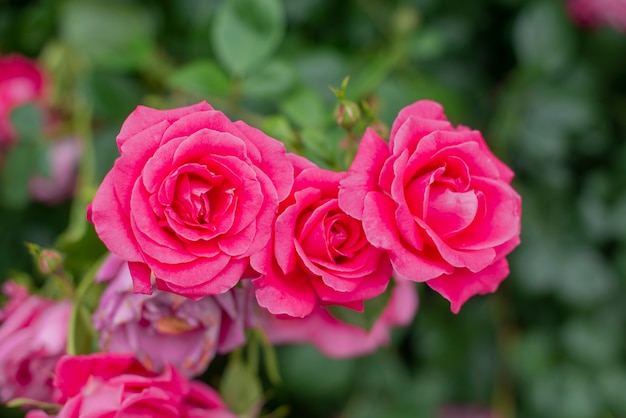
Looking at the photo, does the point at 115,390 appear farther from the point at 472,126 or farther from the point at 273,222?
the point at 472,126

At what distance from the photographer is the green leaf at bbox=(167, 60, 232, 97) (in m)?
0.65

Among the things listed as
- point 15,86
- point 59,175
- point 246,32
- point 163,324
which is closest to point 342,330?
point 163,324

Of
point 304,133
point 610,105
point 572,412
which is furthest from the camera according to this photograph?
point 610,105

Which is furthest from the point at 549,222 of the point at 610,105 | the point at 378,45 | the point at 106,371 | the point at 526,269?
the point at 106,371

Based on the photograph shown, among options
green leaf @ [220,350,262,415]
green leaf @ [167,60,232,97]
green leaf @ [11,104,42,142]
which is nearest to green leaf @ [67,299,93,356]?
green leaf @ [220,350,262,415]

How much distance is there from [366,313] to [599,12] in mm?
613

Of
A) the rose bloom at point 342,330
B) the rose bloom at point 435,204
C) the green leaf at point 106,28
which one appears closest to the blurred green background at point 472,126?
the green leaf at point 106,28

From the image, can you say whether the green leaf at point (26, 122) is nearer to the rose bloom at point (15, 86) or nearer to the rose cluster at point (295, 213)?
the rose bloom at point (15, 86)

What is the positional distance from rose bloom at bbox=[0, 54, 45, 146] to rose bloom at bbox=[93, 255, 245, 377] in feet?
1.38

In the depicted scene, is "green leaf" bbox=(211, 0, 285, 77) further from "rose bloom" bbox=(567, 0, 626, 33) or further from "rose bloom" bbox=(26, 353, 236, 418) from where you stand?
"rose bloom" bbox=(567, 0, 626, 33)

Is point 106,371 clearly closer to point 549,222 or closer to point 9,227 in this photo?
point 9,227

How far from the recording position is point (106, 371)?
1.59ft

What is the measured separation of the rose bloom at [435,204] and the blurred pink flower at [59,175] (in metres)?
0.51

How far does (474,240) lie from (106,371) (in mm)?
276
